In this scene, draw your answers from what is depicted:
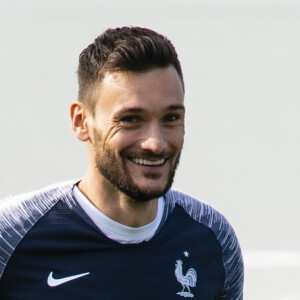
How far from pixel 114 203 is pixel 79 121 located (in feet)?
1.06

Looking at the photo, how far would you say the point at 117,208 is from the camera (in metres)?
3.46

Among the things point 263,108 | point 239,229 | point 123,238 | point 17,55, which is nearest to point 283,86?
point 263,108

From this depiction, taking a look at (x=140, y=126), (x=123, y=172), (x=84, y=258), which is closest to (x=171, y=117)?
(x=140, y=126)

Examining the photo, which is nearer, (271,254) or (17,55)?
(271,254)

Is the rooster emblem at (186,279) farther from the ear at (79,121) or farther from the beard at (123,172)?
the ear at (79,121)

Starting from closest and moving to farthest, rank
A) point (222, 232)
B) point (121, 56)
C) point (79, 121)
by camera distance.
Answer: point (121, 56), point (79, 121), point (222, 232)

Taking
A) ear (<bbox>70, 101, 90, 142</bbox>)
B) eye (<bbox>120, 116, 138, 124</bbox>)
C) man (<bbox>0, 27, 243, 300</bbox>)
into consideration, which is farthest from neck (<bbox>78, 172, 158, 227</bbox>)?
eye (<bbox>120, 116, 138, 124</bbox>)

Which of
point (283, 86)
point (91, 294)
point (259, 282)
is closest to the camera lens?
point (91, 294)

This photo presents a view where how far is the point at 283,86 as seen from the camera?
528 inches

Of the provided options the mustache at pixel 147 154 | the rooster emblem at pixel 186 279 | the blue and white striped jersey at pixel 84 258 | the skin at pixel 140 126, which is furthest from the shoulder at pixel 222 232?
the mustache at pixel 147 154

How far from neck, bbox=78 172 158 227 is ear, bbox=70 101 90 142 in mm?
141

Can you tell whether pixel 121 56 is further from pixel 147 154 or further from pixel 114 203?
pixel 114 203

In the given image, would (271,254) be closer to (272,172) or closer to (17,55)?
(272,172)

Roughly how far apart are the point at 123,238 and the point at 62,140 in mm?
9437
